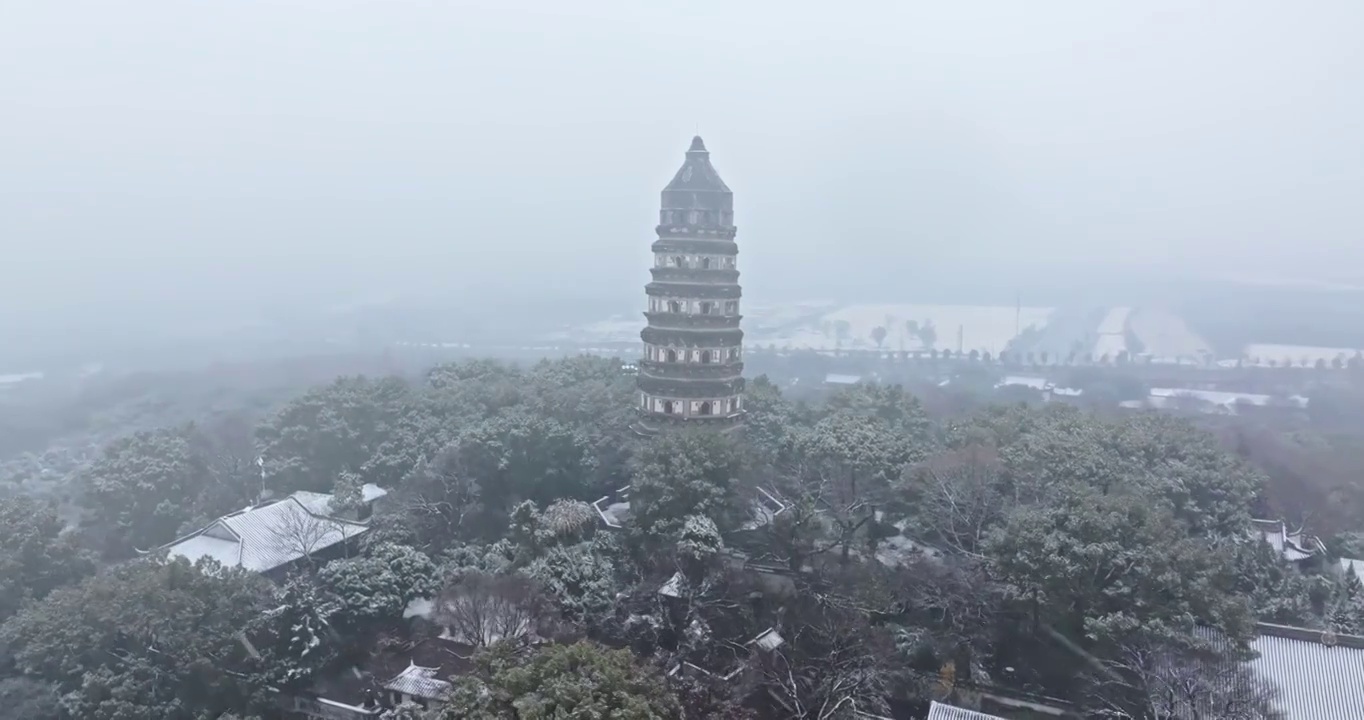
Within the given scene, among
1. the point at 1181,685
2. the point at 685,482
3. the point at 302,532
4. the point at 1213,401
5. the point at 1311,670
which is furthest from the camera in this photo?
the point at 1213,401

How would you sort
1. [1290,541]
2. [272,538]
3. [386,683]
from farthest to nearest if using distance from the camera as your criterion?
[1290,541] < [272,538] < [386,683]

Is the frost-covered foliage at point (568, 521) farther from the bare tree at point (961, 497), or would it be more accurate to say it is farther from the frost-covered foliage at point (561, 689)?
the bare tree at point (961, 497)

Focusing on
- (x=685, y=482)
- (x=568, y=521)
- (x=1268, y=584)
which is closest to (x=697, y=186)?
Result: (x=685, y=482)

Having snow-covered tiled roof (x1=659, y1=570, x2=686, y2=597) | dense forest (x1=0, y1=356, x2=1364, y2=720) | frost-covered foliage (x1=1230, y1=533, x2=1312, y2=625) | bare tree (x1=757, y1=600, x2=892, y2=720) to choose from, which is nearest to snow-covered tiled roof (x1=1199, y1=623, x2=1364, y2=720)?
dense forest (x1=0, y1=356, x2=1364, y2=720)

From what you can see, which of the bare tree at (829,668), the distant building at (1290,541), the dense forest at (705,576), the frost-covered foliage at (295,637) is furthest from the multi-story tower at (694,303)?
the distant building at (1290,541)

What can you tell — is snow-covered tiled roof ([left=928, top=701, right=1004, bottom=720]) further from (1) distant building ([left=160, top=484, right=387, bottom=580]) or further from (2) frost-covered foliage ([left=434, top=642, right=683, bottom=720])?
(1) distant building ([left=160, top=484, right=387, bottom=580])

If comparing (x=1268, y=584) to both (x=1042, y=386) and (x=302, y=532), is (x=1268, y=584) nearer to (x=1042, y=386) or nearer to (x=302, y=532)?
(x=302, y=532)
